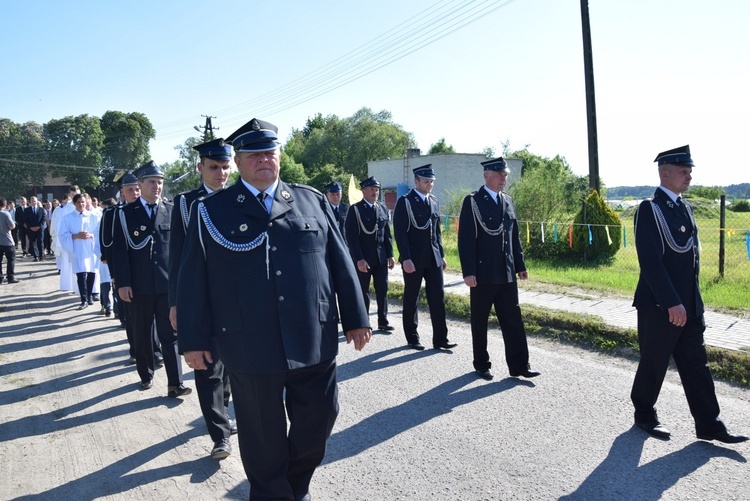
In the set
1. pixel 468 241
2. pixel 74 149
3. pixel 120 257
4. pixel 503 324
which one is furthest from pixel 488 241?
pixel 74 149

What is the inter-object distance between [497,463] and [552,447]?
0.48 m

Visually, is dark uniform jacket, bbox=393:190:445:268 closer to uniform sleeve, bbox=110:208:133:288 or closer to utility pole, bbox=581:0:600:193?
uniform sleeve, bbox=110:208:133:288

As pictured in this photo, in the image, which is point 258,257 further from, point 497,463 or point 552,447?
point 552,447

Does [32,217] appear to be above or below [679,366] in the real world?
above

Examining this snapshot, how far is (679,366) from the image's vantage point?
4184 millimetres

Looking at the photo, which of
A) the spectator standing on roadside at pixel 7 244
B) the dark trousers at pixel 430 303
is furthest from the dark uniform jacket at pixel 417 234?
the spectator standing on roadside at pixel 7 244

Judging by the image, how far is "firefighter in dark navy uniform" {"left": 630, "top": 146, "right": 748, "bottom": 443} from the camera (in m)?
4.03

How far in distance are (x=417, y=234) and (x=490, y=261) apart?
5.11ft

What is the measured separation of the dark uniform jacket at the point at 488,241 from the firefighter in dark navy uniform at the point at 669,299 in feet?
5.00

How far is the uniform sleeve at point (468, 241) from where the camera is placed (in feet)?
18.7

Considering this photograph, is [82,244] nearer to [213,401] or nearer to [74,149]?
[213,401]

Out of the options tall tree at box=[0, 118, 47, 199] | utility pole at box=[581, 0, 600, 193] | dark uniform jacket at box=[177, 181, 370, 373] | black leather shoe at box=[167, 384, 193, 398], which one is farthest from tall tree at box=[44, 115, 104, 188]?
dark uniform jacket at box=[177, 181, 370, 373]

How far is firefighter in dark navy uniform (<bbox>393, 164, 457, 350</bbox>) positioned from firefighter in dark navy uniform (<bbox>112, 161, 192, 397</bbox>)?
2.77 meters

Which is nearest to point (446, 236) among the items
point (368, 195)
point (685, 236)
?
point (368, 195)
